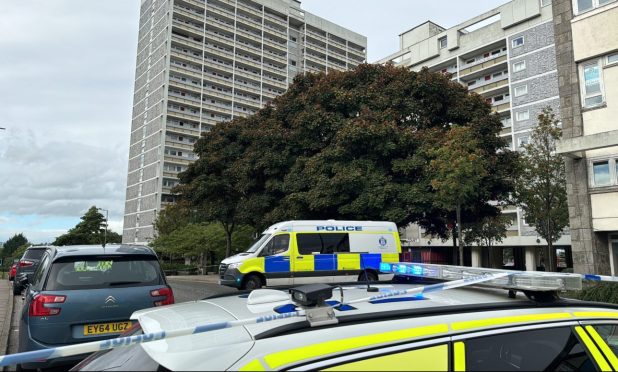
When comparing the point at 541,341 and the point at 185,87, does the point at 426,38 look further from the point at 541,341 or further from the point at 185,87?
the point at 541,341

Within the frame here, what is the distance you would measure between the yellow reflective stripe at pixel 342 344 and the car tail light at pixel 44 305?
4.58m

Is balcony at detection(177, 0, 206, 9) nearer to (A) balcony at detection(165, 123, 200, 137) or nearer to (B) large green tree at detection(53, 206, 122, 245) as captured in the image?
(A) balcony at detection(165, 123, 200, 137)

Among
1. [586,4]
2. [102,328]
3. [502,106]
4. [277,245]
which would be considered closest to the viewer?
[102,328]

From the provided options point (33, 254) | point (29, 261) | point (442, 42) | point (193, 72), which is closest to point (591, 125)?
point (29, 261)

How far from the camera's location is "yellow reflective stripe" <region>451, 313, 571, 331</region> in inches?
70.2

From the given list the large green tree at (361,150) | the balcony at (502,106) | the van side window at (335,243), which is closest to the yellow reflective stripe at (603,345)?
the van side window at (335,243)

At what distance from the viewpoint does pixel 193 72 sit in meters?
74.5

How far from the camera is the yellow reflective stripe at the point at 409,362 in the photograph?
4.97ft

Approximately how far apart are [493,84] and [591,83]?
1560 inches

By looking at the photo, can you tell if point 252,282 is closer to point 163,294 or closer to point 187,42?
point 163,294

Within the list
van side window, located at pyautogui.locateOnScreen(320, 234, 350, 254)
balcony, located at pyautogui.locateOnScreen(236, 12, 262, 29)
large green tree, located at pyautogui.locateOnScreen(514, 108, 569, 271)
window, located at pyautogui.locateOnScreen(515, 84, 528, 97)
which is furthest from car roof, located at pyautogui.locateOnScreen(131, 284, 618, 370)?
balcony, located at pyautogui.locateOnScreen(236, 12, 262, 29)

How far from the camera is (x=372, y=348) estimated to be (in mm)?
1572

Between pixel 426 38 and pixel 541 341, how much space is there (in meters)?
67.4

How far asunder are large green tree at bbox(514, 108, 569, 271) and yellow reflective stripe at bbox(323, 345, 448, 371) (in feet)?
87.0
